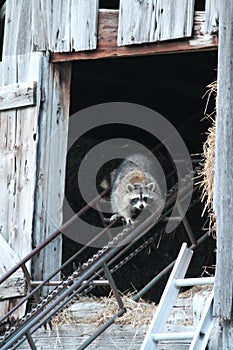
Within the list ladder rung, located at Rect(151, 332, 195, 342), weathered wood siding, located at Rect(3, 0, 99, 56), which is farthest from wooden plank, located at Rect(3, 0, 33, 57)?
ladder rung, located at Rect(151, 332, 195, 342)

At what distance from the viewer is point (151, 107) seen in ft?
40.1

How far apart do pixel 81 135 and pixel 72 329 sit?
4165 mm

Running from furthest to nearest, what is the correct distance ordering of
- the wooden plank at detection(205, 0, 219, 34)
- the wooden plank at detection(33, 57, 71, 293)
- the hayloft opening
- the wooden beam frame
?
the hayloft opening → the wooden plank at detection(33, 57, 71, 293) → the wooden beam frame → the wooden plank at detection(205, 0, 219, 34)

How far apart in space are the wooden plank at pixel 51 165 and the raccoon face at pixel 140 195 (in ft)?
3.48

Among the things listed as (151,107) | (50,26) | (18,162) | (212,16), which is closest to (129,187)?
(18,162)

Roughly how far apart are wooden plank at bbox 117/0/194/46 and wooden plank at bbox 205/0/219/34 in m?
0.17

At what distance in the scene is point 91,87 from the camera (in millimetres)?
12211

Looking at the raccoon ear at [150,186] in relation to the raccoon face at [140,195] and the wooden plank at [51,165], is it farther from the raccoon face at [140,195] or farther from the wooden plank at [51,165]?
the wooden plank at [51,165]

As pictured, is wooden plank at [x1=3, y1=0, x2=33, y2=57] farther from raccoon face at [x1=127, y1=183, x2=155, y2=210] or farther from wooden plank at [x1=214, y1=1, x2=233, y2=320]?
wooden plank at [x1=214, y1=1, x2=233, y2=320]

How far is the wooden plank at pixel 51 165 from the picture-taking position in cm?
896

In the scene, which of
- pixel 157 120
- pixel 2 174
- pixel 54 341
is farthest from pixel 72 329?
pixel 157 120

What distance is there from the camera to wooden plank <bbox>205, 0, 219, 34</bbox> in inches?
313

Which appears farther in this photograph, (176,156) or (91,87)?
(91,87)

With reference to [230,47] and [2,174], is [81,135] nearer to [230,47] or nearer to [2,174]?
[2,174]
